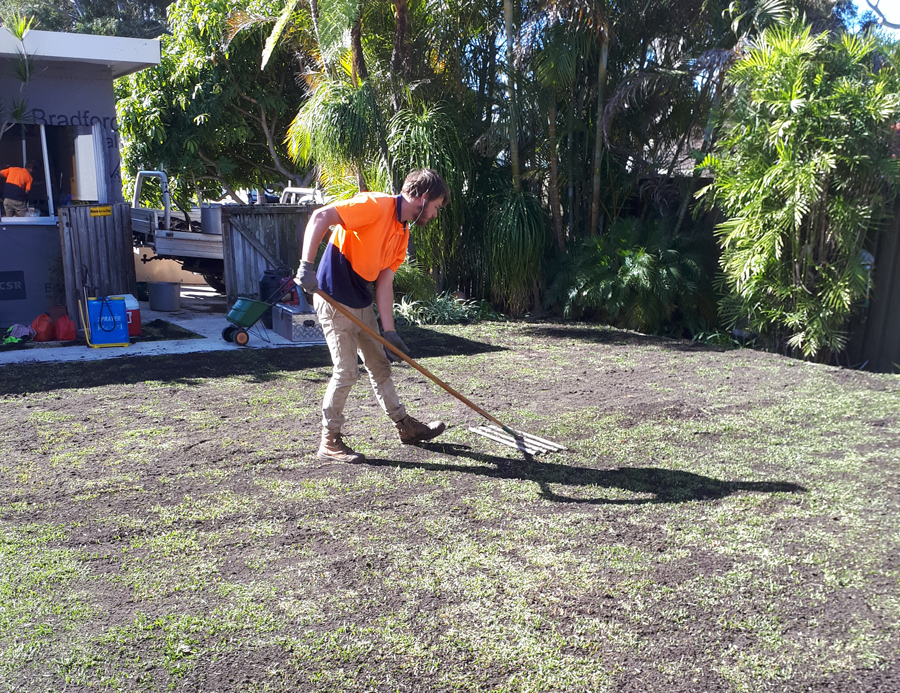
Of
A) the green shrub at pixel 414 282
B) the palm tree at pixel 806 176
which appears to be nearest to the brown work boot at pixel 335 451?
the palm tree at pixel 806 176

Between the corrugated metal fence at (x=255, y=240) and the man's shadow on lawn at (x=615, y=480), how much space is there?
237 inches

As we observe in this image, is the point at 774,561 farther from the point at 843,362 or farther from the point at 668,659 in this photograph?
the point at 843,362

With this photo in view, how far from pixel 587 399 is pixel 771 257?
9.13 ft

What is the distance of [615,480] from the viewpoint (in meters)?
4.73

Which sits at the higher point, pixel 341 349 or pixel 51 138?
pixel 51 138

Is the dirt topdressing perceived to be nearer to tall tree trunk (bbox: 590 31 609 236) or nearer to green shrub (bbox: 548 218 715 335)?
green shrub (bbox: 548 218 715 335)

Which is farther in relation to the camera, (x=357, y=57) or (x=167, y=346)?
(x=357, y=57)

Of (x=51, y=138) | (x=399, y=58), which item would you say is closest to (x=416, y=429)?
(x=399, y=58)

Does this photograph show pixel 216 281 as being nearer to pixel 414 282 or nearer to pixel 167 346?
pixel 414 282

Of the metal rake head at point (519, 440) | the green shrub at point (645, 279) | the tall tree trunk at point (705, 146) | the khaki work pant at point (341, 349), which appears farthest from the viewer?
the green shrub at point (645, 279)

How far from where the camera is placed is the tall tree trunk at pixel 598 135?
10031 millimetres

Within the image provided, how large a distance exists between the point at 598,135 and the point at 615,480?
6.65 metres

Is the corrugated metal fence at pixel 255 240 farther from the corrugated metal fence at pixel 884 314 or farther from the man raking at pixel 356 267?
the corrugated metal fence at pixel 884 314

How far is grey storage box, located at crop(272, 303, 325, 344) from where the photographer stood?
8883 millimetres
